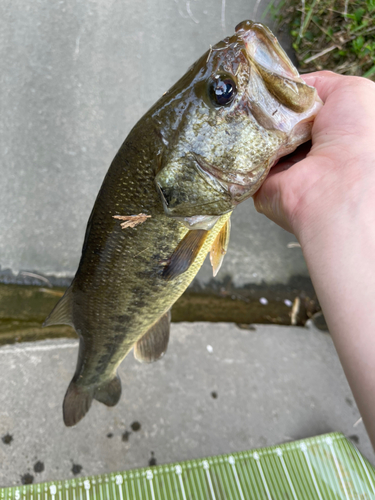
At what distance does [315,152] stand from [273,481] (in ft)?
5.51

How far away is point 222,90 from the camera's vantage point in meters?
0.97

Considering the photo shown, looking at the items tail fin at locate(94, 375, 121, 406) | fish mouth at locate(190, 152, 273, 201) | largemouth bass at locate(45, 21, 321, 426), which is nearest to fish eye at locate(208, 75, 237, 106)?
largemouth bass at locate(45, 21, 321, 426)

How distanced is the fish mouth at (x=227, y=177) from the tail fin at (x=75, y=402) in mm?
1220

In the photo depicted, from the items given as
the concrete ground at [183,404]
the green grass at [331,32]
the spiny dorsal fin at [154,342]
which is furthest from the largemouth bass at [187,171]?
the green grass at [331,32]

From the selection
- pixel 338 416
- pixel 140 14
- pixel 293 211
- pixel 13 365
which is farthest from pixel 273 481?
pixel 140 14

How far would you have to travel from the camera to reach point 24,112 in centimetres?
244

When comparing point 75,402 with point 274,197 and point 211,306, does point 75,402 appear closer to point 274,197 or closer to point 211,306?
point 211,306

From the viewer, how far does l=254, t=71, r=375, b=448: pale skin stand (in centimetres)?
95

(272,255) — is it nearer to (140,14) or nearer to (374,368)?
(374,368)

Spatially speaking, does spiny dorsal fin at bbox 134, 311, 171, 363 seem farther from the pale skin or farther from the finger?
the pale skin

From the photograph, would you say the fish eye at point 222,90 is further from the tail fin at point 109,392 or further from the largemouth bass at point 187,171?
the tail fin at point 109,392

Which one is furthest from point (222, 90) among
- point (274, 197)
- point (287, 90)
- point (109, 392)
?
point (109, 392)

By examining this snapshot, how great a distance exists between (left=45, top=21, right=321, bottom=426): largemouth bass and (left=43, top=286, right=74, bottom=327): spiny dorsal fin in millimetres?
31

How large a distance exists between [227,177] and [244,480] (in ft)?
5.28
